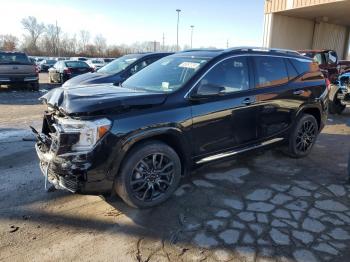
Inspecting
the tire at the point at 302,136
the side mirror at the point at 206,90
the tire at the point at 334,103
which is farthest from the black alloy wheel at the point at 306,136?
the tire at the point at 334,103

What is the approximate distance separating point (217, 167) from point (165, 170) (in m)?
1.49

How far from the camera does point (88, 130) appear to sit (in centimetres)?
341

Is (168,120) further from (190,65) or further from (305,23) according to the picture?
(305,23)

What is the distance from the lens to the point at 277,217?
3.75 metres

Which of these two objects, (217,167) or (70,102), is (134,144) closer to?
(70,102)

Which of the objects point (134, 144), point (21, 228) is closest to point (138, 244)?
point (134, 144)

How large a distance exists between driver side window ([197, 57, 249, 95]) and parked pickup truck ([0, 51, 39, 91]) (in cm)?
1335

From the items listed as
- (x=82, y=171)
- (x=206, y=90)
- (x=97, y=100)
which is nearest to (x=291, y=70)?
(x=206, y=90)

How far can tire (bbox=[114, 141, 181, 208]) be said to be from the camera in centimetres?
367

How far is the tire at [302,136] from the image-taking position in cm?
558

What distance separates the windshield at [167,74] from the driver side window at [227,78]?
19 centimetres

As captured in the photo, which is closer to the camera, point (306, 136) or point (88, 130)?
point (88, 130)

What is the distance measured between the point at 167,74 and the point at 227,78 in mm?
815

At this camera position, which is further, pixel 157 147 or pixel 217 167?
pixel 217 167
